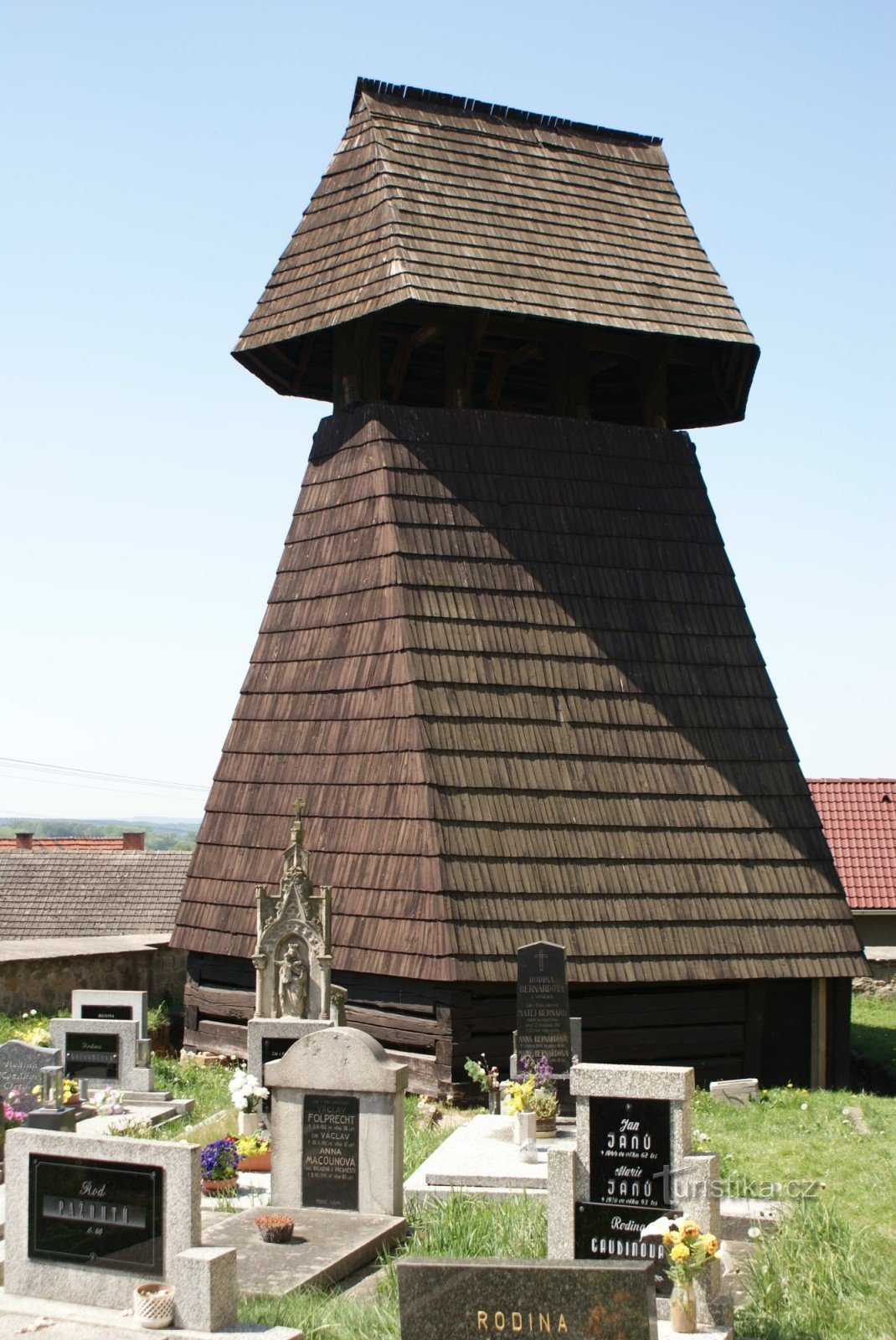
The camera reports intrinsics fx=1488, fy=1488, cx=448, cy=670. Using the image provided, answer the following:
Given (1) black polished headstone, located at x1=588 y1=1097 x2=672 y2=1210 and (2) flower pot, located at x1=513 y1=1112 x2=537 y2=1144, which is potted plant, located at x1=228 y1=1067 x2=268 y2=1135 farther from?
(1) black polished headstone, located at x1=588 y1=1097 x2=672 y2=1210

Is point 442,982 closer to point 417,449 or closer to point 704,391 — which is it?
point 417,449

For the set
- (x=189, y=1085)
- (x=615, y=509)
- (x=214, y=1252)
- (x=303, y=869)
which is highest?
(x=615, y=509)

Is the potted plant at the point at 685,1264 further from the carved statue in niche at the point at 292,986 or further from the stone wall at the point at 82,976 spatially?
the stone wall at the point at 82,976

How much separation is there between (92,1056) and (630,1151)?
26.1 ft

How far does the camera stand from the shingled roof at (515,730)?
15062mm

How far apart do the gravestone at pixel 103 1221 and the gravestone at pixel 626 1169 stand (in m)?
1.94

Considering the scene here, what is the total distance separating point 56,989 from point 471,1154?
428 inches

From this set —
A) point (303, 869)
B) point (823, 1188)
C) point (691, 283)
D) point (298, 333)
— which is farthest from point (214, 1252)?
point (691, 283)

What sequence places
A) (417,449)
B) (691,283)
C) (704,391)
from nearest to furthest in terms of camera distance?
(417,449)
(691,283)
(704,391)

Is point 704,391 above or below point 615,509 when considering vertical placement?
above

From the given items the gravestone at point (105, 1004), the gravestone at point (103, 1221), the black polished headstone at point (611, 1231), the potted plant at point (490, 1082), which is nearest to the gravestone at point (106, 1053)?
the gravestone at point (105, 1004)

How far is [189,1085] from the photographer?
51.3ft

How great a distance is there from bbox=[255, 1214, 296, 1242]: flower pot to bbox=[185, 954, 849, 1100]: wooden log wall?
534cm

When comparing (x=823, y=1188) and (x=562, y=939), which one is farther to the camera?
(x=562, y=939)
